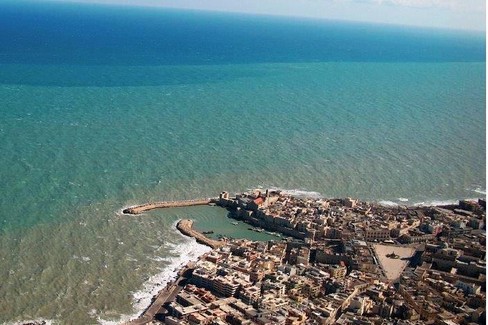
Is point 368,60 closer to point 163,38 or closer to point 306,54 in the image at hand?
point 306,54

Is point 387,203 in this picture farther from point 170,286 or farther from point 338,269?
point 170,286

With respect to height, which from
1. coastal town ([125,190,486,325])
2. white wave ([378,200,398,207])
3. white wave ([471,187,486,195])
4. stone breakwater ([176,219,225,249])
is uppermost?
stone breakwater ([176,219,225,249])

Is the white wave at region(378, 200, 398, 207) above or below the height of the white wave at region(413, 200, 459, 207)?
above

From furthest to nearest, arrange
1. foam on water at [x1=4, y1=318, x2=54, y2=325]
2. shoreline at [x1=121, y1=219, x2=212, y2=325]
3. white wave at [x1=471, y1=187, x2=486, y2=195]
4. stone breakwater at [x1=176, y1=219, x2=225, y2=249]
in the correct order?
white wave at [x1=471, y1=187, x2=486, y2=195], stone breakwater at [x1=176, y1=219, x2=225, y2=249], shoreline at [x1=121, y1=219, x2=212, y2=325], foam on water at [x1=4, y1=318, x2=54, y2=325]

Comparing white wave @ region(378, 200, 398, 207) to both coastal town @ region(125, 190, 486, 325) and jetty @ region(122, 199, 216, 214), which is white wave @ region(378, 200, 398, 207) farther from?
jetty @ region(122, 199, 216, 214)

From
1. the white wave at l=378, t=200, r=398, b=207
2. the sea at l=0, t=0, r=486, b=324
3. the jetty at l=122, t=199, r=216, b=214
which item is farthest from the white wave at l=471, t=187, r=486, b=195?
the jetty at l=122, t=199, r=216, b=214

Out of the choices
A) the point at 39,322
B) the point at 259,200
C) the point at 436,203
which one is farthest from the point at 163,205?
the point at 436,203

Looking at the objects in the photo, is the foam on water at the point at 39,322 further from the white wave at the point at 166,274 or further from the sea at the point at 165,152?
the white wave at the point at 166,274
